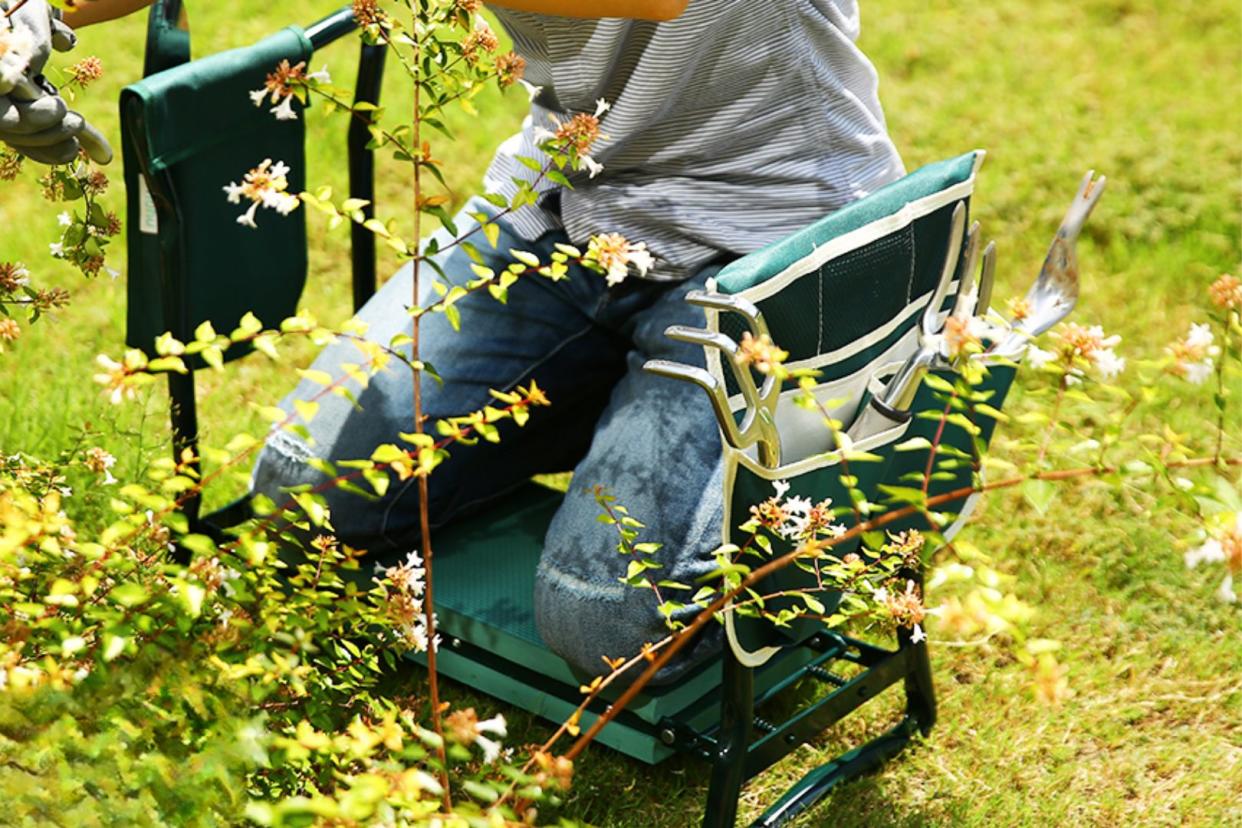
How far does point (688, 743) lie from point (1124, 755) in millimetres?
Result: 803

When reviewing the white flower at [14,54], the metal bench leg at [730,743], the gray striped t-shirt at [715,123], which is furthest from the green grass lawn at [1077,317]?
the white flower at [14,54]

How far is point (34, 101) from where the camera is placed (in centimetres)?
154

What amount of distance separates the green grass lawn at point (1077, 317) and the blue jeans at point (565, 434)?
30cm

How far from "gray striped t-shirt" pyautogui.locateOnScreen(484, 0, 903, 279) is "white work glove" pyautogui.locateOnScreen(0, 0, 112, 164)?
2.59 feet

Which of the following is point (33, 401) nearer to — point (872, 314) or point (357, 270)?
point (357, 270)

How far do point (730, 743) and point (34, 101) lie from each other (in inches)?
44.4

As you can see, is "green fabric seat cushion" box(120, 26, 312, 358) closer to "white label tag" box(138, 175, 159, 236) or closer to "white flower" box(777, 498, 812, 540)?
"white label tag" box(138, 175, 159, 236)

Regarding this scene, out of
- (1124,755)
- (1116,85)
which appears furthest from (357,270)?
(1116,85)

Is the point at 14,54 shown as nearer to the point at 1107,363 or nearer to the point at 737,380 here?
the point at 737,380

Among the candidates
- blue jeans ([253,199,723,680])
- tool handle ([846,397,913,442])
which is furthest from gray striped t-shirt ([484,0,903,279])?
tool handle ([846,397,913,442])

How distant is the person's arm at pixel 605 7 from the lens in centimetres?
184

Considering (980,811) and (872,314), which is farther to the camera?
(980,811)

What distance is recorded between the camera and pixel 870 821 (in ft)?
7.48

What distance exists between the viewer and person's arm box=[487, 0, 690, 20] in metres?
1.84
